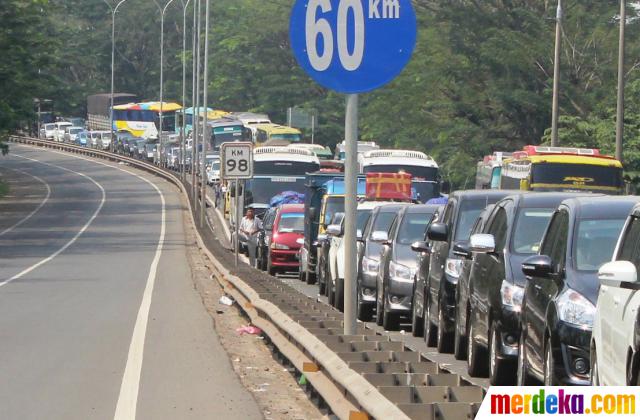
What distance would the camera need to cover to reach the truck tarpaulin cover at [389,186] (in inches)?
1353

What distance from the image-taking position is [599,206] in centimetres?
1203

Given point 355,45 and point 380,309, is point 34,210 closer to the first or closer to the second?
point 380,309

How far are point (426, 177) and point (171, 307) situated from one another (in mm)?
18154

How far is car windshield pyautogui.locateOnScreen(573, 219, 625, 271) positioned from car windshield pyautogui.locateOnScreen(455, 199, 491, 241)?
587 cm

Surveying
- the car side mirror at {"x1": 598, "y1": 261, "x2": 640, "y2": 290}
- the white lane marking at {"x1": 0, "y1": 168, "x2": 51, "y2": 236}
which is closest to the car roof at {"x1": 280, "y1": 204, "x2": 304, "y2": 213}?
the white lane marking at {"x1": 0, "y1": 168, "x2": 51, "y2": 236}

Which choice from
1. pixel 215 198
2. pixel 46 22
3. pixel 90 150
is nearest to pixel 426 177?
pixel 215 198

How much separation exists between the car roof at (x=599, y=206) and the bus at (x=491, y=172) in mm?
28791

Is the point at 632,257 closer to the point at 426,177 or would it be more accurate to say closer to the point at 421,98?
the point at 426,177

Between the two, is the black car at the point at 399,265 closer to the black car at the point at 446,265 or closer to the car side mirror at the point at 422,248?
the black car at the point at 446,265

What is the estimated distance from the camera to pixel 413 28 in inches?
452

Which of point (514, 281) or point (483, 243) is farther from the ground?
point (483, 243)

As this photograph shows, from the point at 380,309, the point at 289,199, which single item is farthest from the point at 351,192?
the point at 289,199

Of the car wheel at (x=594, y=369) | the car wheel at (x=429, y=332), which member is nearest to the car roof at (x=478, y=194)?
the car wheel at (x=429, y=332)

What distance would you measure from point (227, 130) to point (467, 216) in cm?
7297
